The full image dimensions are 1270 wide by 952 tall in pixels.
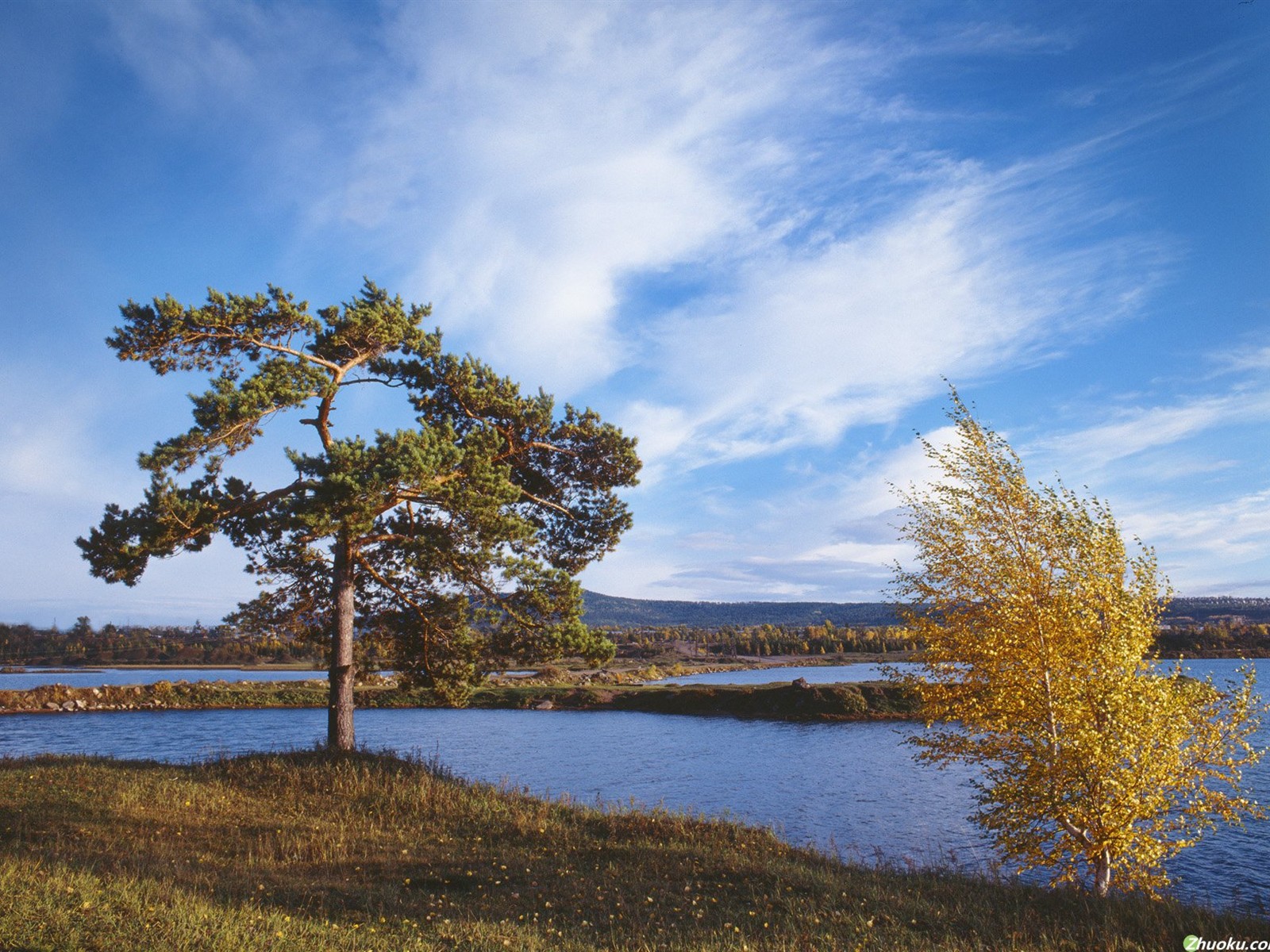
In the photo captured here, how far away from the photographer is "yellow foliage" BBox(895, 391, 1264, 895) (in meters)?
13.2

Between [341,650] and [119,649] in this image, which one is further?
[119,649]

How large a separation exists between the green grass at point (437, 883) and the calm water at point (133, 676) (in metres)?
89.0

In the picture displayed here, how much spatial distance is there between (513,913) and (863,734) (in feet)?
131

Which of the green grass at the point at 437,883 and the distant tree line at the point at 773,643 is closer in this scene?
the green grass at the point at 437,883

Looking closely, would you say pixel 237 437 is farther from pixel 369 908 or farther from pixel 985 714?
pixel 985 714

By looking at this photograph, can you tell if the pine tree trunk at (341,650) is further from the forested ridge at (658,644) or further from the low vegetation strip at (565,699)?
the forested ridge at (658,644)

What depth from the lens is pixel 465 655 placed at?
2112 centimetres

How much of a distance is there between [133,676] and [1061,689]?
127858 mm

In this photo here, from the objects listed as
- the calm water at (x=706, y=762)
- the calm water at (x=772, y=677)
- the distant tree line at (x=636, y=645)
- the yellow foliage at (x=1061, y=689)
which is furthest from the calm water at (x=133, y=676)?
the yellow foliage at (x=1061, y=689)

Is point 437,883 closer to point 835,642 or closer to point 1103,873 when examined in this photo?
point 1103,873

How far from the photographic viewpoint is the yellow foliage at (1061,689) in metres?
13.2

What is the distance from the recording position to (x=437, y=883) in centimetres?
1183

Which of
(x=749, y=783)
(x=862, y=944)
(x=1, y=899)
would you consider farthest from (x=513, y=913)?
(x=749, y=783)

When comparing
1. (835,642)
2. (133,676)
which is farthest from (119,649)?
(835,642)
